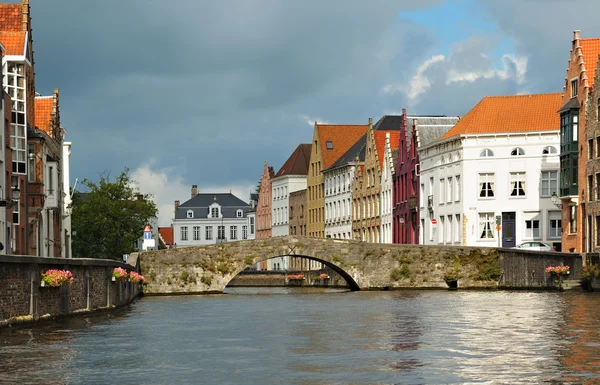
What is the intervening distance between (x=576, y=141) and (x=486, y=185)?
45.9ft

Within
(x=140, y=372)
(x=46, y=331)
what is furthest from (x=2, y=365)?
(x=46, y=331)

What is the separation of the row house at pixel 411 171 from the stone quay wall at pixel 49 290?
49.7 meters

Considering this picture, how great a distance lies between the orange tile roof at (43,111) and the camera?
77.9 metres

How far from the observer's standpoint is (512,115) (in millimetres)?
89250

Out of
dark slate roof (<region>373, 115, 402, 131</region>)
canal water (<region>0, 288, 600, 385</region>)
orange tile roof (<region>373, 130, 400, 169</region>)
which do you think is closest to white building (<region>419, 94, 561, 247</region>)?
orange tile roof (<region>373, 130, 400, 169</region>)

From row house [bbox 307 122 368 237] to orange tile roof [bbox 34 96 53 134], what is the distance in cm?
5822

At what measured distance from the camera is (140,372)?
25.6m

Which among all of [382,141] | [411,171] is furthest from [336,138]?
[411,171]

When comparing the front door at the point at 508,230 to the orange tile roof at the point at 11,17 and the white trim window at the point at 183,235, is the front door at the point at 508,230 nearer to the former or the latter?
the orange tile roof at the point at 11,17

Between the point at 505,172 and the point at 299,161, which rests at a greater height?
the point at 299,161

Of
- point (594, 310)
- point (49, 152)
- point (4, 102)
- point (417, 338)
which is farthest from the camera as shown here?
point (49, 152)

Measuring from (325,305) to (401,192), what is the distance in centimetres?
4932

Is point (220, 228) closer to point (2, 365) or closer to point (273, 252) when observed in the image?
point (273, 252)

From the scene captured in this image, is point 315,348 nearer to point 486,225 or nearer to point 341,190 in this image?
point 486,225
